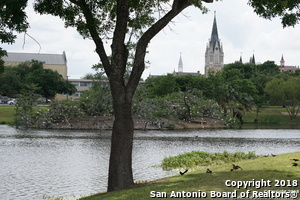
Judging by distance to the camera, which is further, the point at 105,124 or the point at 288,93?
the point at 288,93

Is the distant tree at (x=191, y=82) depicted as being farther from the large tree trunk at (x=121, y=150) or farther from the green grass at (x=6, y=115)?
the large tree trunk at (x=121, y=150)

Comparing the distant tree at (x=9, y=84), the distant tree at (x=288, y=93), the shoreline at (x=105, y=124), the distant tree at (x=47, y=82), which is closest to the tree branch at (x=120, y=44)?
the shoreline at (x=105, y=124)

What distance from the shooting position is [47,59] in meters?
159

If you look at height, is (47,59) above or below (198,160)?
above

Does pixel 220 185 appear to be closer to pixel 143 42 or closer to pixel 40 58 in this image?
pixel 143 42

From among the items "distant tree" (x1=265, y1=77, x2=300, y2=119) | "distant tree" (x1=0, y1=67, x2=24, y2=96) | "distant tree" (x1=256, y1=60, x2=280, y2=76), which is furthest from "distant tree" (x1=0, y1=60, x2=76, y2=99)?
"distant tree" (x1=256, y1=60, x2=280, y2=76)

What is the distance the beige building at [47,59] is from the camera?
152 metres

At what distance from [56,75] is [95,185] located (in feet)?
293

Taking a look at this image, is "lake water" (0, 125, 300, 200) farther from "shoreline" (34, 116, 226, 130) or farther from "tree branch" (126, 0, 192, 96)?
"shoreline" (34, 116, 226, 130)

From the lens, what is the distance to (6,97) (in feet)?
349

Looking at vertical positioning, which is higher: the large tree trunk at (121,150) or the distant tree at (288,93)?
the distant tree at (288,93)

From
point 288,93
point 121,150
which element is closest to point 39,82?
point 288,93

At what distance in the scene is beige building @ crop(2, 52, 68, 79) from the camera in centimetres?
15188

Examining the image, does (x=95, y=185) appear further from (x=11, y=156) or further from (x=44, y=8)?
(x=11, y=156)
